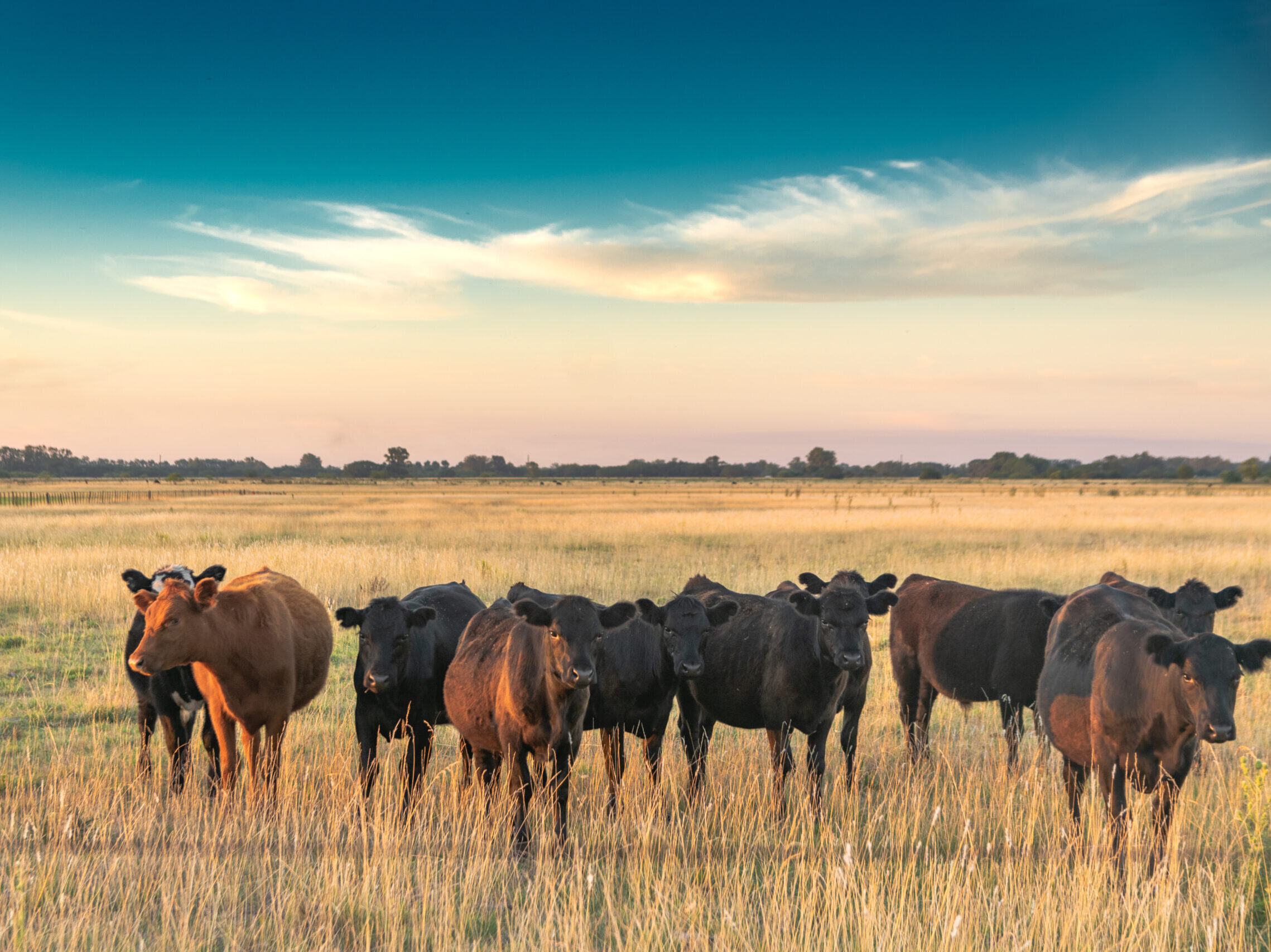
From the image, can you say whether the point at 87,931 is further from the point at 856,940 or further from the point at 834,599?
the point at 834,599

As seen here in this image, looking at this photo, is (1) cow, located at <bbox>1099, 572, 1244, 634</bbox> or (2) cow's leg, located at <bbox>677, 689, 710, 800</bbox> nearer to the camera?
(2) cow's leg, located at <bbox>677, 689, 710, 800</bbox>

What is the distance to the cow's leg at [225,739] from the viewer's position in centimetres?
714

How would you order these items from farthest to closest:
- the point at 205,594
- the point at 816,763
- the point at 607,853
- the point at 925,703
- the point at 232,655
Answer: the point at 925,703, the point at 816,763, the point at 232,655, the point at 205,594, the point at 607,853

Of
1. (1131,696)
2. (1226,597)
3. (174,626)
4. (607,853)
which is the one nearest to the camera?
(1131,696)

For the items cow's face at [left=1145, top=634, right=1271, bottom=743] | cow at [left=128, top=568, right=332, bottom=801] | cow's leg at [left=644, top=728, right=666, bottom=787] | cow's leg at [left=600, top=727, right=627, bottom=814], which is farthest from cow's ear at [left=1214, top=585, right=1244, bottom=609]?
cow at [left=128, top=568, right=332, bottom=801]

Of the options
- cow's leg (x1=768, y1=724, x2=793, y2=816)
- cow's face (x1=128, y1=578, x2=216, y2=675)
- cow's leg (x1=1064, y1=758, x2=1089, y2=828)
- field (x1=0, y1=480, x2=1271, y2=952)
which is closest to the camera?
field (x1=0, y1=480, x2=1271, y2=952)

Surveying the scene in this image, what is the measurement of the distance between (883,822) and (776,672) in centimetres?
149

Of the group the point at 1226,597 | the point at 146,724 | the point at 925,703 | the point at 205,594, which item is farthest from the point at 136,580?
the point at 1226,597

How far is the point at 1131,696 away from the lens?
582cm

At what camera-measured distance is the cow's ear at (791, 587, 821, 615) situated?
23.7ft

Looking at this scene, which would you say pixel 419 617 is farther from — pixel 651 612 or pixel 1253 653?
pixel 1253 653

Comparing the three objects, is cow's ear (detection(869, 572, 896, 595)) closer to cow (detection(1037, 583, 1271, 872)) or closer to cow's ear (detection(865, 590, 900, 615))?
cow's ear (detection(865, 590, 900, 615))

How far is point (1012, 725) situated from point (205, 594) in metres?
7.62

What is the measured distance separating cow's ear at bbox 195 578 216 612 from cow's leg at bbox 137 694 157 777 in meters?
1.76
